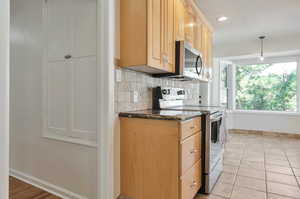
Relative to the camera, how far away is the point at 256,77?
208 inches

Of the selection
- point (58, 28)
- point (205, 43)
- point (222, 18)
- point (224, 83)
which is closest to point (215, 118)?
Result: point (205, 43)

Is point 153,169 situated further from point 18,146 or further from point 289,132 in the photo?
point 289,132

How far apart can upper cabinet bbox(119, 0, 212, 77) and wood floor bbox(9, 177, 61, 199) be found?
1.60 metres

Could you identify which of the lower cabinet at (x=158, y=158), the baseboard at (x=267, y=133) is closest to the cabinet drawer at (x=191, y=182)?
the lower cabinet at (x=158, y=158)

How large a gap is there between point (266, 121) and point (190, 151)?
4351mm

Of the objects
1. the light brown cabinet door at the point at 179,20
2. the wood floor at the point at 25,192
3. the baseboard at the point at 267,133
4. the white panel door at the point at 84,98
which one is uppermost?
the light brown cabinet door at the point at 179,20

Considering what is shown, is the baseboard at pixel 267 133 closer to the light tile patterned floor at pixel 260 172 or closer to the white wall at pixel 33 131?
the light tile patterned floor at pixel 260 172

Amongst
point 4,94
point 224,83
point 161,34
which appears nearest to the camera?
point 4,94

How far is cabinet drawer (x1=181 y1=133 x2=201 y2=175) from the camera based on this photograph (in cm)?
155

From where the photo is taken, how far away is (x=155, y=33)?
1741 mm

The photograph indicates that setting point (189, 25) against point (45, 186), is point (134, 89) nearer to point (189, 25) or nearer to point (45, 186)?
point (189, 25)

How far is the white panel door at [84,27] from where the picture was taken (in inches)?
67.4

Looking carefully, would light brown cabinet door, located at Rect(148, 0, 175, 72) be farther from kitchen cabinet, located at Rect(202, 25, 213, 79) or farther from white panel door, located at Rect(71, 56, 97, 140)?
kitchen cabinet, located at Rect(202, 25, 213, 79)

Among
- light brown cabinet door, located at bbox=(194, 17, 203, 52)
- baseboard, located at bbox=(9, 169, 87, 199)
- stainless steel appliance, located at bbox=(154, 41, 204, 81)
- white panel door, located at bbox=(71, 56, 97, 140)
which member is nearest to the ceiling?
light brown cabinet door, located at bbox=(194, 17, 203, 52)
